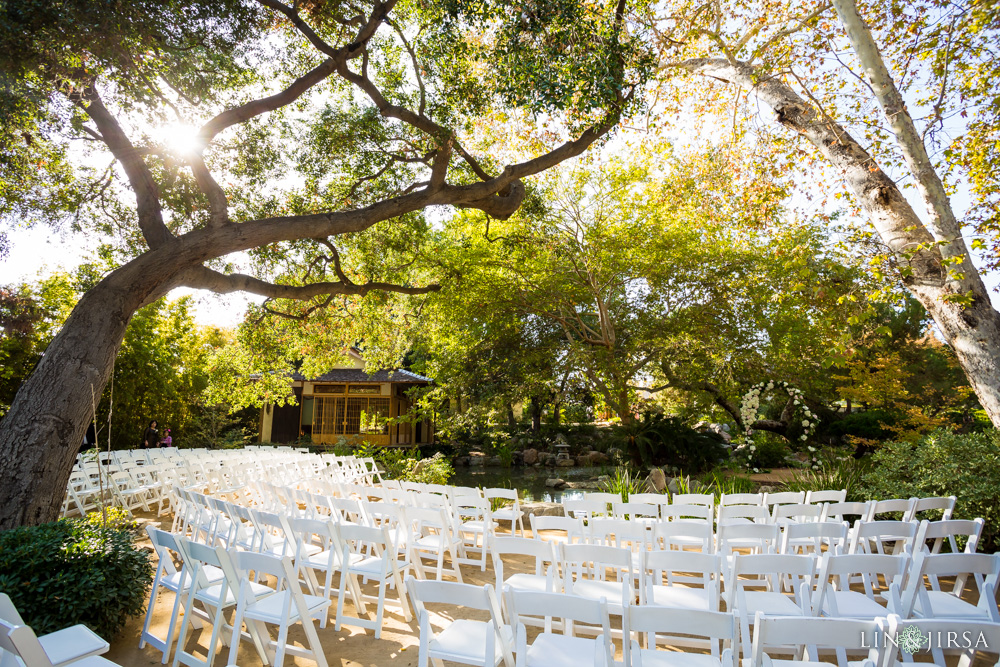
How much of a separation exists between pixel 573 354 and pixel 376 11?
26.9ft

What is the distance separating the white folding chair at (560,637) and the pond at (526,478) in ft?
31.8

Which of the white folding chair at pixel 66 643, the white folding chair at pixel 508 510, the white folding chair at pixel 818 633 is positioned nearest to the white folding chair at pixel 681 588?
the white folding chair at pixel 818 633

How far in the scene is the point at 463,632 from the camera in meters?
2.94

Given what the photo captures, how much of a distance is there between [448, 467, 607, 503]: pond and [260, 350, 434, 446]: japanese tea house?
489 cm

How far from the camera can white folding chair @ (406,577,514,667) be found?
2.39 metres

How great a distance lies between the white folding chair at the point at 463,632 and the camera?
2391 millimetres

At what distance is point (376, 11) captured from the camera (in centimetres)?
767

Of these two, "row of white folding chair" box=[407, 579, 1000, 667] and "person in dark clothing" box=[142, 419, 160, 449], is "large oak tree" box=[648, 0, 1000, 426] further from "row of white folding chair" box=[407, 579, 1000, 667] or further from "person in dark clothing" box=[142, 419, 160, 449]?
"person in dark clothing" box=[142, 419, 160, 449]

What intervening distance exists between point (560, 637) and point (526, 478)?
13354mm

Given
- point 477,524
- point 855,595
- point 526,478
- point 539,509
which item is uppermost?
point 477,524

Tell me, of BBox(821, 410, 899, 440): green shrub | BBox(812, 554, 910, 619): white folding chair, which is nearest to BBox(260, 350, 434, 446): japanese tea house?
BBox(821, 410, 899, 440): green shrub

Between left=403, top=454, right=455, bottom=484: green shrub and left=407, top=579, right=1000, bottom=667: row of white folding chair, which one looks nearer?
left=407, top=579, right=1000, bottom=667: row of white folding chair

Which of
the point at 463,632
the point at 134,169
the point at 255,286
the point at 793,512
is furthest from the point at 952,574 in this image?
the point at 134,169

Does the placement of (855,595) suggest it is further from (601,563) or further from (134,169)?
(134,169)
